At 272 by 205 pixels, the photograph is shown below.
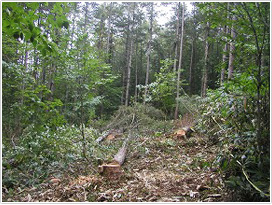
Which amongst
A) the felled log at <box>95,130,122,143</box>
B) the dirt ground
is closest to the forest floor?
the dirt ground

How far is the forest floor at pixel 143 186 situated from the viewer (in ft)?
8.76

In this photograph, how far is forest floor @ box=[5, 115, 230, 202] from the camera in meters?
2.67

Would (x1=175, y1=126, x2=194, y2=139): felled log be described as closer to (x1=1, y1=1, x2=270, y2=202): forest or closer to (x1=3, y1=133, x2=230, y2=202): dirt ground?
(x1=1, y1=1, x2=270, y2=202): forest

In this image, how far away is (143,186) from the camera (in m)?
3.12

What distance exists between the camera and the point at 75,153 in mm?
4484

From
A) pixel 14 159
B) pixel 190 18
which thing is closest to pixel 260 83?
pixel 14 159

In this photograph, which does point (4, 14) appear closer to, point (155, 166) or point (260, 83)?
point (260, 83)

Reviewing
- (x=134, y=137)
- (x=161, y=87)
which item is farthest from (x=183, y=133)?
(x=161, y=87)

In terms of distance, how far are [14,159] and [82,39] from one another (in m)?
2.75

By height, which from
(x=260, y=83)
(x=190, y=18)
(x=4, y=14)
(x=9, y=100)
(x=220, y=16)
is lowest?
(x=9, y=100)

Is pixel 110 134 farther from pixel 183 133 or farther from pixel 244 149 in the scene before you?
pixel 244 149

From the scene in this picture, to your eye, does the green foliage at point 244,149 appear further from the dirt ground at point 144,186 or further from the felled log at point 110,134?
the felled log at point 110,134

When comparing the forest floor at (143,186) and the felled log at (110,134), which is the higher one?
the forest floor at (143,186)

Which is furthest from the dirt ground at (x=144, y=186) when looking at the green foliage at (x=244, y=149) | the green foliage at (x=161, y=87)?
the green foliage at (x=161, y=87)
